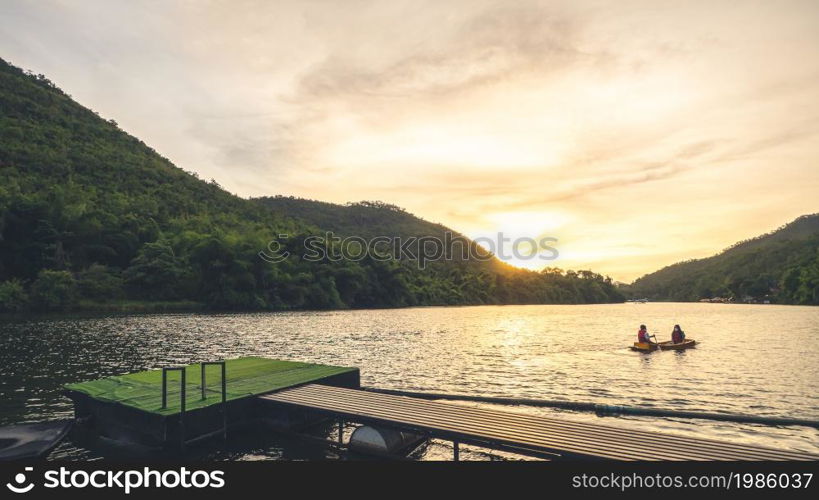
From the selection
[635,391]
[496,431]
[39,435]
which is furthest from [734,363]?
[39,435]

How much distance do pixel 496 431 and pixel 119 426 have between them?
13.7 meters

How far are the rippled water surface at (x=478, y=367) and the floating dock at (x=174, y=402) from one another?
97cm

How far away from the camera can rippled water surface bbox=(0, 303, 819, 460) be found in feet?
62.6

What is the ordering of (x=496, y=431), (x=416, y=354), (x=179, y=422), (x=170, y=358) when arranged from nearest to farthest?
1. (x=496, y=431)
2. (x=179, y=422)
3. (x=170, y=358)
4. (x=416, y=354)

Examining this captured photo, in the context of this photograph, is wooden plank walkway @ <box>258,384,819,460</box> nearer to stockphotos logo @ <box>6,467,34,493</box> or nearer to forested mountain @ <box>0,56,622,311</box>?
stockphotos logo @ <box>6,467,34,493</box>

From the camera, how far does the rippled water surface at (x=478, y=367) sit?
1908 cm

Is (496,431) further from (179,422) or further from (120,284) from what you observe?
(120,284)

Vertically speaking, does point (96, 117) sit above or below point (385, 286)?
above

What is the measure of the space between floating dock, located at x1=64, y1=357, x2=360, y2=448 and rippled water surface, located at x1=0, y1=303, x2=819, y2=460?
0.97 meters

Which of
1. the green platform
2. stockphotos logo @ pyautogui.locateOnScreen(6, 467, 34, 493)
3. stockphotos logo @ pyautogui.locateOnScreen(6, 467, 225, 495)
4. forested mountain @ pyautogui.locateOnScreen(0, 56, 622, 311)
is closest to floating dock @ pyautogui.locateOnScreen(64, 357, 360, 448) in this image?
the green platform

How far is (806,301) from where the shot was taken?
174m

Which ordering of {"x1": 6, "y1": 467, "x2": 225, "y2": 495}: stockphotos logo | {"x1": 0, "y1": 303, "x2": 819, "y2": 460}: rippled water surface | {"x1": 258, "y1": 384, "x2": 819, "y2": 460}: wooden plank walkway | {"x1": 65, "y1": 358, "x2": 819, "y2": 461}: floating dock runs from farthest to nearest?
1. {"x1": 0, "y1": 303, "x2": 819, "y2": 460}: rippled water surface
2. {"x1": 65, "y1": 358, "x2": 819, "y2": 461}: floating dock
3. {"x1": 258, "y1": 384, "x2": 819, "y2": 460}: wooden plank walkway
4. {"x1": 6, "y1": 467, "x2": 225, "y2": 495}: stockphotos logo

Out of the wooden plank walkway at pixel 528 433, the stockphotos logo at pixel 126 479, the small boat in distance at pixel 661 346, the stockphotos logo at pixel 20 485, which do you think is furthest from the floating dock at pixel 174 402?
the small boat in distance at pixel 661 346

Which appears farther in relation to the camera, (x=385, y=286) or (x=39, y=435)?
(x=385, y=286)
